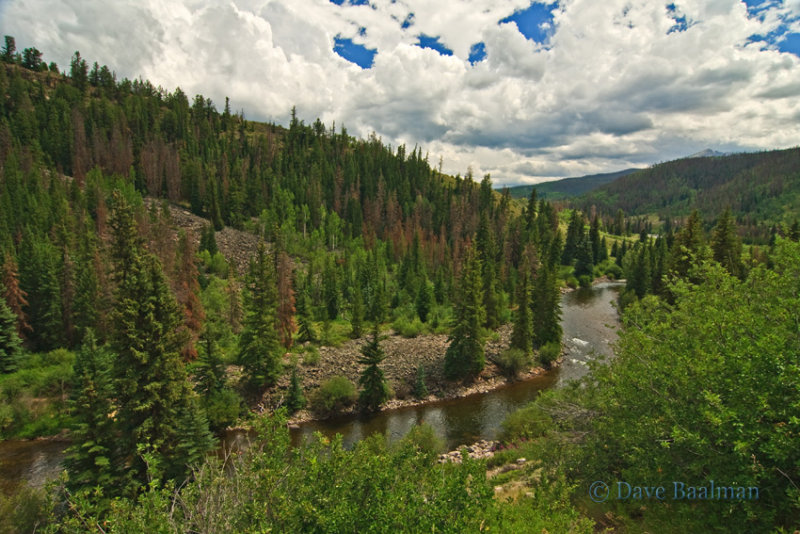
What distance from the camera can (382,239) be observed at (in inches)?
4582

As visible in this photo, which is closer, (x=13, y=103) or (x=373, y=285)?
(x=373, y=285)

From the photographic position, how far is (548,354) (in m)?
48.4

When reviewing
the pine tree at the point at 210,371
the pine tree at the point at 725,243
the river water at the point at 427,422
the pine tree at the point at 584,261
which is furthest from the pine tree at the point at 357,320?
the pine tree at the point at 584,261

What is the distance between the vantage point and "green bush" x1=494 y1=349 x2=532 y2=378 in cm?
4525

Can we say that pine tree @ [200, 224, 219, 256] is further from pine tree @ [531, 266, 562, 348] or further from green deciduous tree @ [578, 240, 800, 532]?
green deciduous tree @ [578, 240, 800, 532]

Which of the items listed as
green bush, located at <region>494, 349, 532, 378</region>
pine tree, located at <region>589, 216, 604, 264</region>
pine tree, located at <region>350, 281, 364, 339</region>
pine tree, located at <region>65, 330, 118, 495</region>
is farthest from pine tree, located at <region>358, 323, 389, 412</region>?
pine tree, located at <region>589, 216, 604, 264</region>

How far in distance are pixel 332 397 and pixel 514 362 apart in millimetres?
21525

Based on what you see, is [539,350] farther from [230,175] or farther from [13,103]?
[13,103]

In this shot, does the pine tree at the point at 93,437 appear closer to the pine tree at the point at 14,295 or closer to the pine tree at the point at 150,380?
the pine tree at the point at 150,380

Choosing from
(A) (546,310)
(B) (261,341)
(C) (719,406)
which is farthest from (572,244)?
(C) (719,406)

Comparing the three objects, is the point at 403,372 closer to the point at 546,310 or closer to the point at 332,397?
the point at 332,397

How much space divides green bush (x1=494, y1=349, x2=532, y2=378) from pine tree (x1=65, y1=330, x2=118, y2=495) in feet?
122

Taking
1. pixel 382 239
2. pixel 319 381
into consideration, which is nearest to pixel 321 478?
pixel 319 381

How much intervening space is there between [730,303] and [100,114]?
513ft
